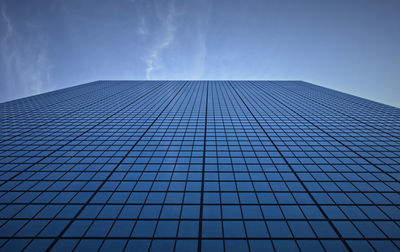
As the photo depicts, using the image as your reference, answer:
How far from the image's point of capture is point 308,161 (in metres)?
22.6

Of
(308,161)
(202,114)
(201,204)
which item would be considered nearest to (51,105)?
(202,114)

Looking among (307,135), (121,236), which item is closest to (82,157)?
(121,236)

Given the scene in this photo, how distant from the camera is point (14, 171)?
21438 millimetres

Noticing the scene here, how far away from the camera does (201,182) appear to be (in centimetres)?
1912

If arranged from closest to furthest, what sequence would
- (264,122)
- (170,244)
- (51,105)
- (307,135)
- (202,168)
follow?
(170,244) < (202,168) < (307,135) < (264,122) < (51,105)

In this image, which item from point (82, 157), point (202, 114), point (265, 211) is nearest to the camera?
point (265, 211)

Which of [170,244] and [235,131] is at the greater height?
[235,131]

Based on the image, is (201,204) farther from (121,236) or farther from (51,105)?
(51,105)

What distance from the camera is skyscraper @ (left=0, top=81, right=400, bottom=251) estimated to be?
13.5 m

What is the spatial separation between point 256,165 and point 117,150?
63.8 feet

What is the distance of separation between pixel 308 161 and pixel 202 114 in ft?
77.3

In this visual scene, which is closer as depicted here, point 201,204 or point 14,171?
point 201,204

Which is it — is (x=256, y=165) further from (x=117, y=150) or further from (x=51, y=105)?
(x=51, y=105)

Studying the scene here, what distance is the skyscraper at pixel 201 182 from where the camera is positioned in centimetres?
1353
